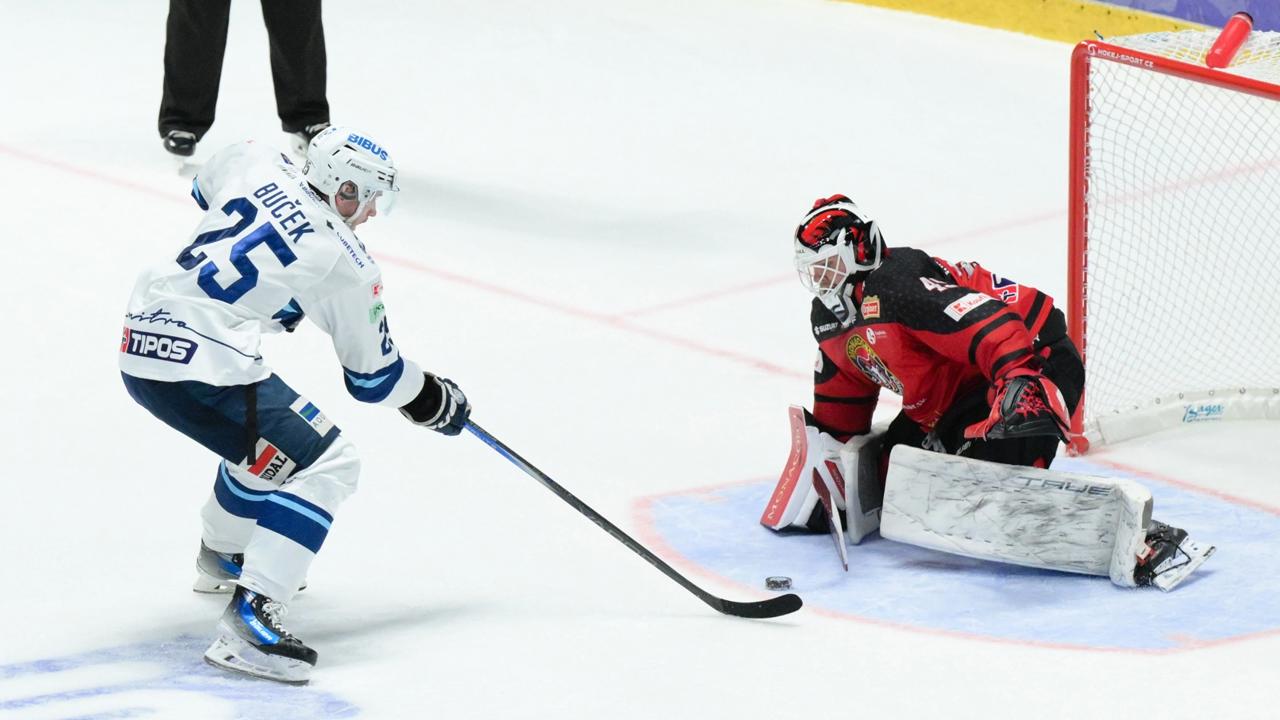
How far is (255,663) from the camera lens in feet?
11.0

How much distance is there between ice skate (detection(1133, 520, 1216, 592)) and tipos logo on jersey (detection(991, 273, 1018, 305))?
0.53 m

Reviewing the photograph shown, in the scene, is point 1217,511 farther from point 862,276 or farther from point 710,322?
point 710,322

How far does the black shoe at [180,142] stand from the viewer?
A: 6961 mm

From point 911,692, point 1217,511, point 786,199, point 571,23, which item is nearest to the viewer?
point 911,692

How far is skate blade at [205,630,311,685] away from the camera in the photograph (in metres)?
3.35

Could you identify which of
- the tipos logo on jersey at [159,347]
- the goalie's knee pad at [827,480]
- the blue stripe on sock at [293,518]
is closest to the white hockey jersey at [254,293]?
the tipos logo on jersey at [159,347]

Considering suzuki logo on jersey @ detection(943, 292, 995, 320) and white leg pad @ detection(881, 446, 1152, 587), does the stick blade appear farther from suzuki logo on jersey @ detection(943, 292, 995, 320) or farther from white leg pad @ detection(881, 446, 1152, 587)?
suzuki logo on jersey @ detection(943, 292, 995, 320)

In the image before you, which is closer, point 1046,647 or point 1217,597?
point 1046,647

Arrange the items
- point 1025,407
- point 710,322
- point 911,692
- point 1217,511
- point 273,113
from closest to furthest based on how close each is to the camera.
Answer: point 911,692, point 1025,407, point 1217,511, point 710,322, point 273,113

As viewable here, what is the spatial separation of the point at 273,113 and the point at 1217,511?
4.56 m

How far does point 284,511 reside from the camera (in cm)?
340

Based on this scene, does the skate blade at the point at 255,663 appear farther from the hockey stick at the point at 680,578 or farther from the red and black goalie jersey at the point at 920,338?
the red and black goalie jersey at the point at 920,338

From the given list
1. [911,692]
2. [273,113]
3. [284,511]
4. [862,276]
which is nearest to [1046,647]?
[911,692]

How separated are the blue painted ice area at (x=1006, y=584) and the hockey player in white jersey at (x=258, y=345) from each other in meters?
0.88
